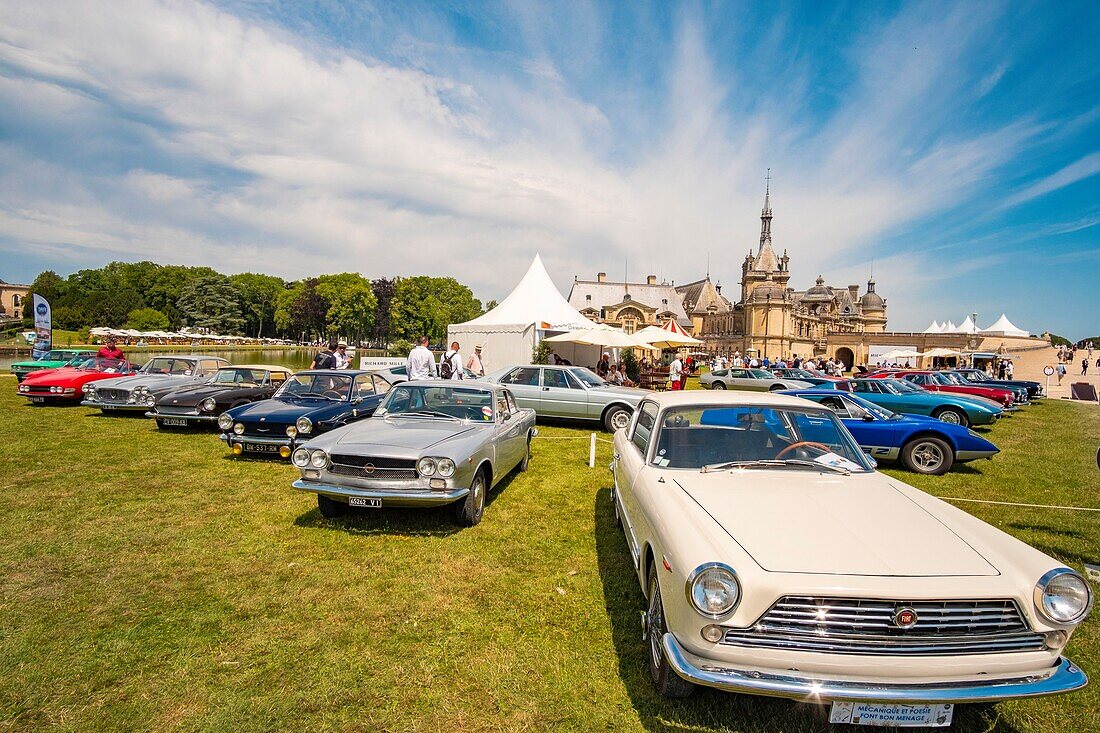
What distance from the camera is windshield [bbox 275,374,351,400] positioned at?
8.56 metres

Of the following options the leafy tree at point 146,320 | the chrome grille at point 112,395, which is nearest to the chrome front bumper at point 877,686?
the chrome grille at point 112,395

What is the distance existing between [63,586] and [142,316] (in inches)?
3588

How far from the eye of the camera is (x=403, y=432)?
5.66 metres

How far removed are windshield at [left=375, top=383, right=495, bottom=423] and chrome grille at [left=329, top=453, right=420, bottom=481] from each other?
133cm

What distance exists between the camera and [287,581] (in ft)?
13.7

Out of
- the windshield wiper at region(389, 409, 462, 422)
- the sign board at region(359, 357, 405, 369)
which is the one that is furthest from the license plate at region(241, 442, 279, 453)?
the sign board at region(359, 357, 405, 369)

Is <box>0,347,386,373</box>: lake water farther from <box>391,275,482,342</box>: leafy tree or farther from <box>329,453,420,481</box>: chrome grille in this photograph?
<box>329,453,420,481</box>: chrome grille

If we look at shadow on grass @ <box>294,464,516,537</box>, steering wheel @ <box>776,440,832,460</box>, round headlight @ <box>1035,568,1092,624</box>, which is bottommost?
shadow on grass @ <box>294,464,516,537</box>

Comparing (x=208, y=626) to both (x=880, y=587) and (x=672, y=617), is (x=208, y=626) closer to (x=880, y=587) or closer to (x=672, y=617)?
(x=672, y=617)

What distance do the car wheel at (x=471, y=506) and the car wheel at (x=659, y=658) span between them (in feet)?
8.53

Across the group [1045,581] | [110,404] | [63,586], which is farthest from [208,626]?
[110,404]

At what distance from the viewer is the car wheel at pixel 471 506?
528 centimetres

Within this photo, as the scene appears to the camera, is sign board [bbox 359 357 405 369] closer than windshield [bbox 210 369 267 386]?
No

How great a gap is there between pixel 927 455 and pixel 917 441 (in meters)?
0.29
